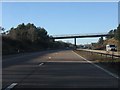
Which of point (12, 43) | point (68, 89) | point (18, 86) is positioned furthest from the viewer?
point (12, 43)

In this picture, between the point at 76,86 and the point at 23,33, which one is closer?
the point at 76,86

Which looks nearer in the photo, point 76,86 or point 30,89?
point 30,89

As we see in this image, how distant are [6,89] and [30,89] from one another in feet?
2.84

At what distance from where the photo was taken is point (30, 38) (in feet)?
480

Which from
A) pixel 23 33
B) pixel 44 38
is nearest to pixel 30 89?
pixel 23 33

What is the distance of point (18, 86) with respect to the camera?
49.5 feet

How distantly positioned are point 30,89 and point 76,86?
1965 millimetres

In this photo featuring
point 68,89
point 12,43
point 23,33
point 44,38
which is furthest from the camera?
point 44,38

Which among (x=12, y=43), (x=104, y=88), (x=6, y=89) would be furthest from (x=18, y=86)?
(x=12, y=43)

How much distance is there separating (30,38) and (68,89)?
133 m

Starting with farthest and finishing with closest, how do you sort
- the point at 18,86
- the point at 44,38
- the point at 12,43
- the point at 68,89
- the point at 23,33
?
the point at 44,38 → the point at 23,33 → the point at 12,43 → the point at 18,86 → the point at 68,89

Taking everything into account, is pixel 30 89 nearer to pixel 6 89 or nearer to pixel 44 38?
pixel 6 89

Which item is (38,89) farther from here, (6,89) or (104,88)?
(104,88)

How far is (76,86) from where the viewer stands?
15141 mm
